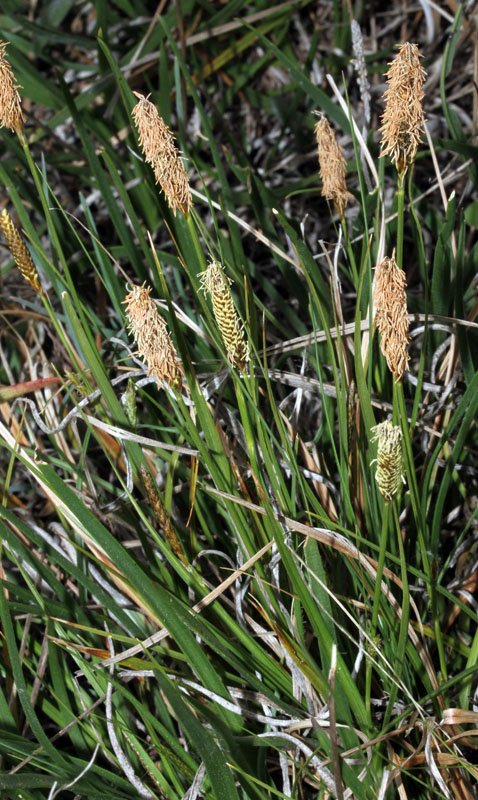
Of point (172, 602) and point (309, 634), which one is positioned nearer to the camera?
point (172, 602)

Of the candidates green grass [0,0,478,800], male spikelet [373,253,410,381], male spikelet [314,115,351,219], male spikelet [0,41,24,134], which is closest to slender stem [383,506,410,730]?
green grass [0,0,478,800]

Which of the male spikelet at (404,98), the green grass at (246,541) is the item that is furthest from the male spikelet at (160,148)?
the male spikelet at (404,98)

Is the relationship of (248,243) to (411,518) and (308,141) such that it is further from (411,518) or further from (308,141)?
(411,518)

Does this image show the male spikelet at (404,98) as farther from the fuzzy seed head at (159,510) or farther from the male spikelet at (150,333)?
the fuzzy seed head at (159,510)

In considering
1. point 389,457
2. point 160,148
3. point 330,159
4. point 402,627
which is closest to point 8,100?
point 160,148

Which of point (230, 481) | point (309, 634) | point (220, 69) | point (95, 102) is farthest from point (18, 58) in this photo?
point (309, 634)
